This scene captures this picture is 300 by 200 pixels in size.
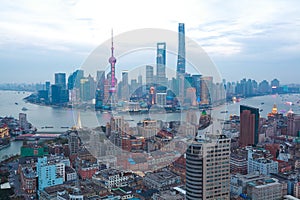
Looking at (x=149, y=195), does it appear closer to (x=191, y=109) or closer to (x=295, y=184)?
(x=191, y=109)

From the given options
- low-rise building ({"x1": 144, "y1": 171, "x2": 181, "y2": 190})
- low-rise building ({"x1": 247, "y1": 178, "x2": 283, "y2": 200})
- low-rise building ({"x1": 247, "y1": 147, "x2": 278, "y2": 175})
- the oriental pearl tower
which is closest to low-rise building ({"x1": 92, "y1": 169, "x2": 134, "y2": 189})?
low-rise building ({"x1": 144, "y1": 171, "x2": 181, "y2": 190})

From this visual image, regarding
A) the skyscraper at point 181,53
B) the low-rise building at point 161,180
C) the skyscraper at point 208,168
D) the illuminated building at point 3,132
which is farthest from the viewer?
the illuminated building at point 3,132

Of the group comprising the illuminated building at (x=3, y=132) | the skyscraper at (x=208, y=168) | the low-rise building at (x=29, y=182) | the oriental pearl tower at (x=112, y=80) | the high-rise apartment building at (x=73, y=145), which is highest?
the oriental pearl tower at (x=112, y=80)

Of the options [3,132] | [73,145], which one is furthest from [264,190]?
[3,132]

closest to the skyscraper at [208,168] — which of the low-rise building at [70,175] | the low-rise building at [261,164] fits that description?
the low-rise building at [261,164]

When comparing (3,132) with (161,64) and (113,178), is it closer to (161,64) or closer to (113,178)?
(113,178)

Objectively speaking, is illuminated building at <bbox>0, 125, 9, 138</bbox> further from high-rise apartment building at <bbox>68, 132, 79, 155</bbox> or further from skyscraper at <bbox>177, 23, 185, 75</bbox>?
skyscraper at <bbox>177, 23, 185, 75</bbox>

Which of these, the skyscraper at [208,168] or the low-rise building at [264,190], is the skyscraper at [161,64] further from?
the low-rise building at [264,190]

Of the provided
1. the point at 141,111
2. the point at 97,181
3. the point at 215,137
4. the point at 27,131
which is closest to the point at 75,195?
the point at 97,181
